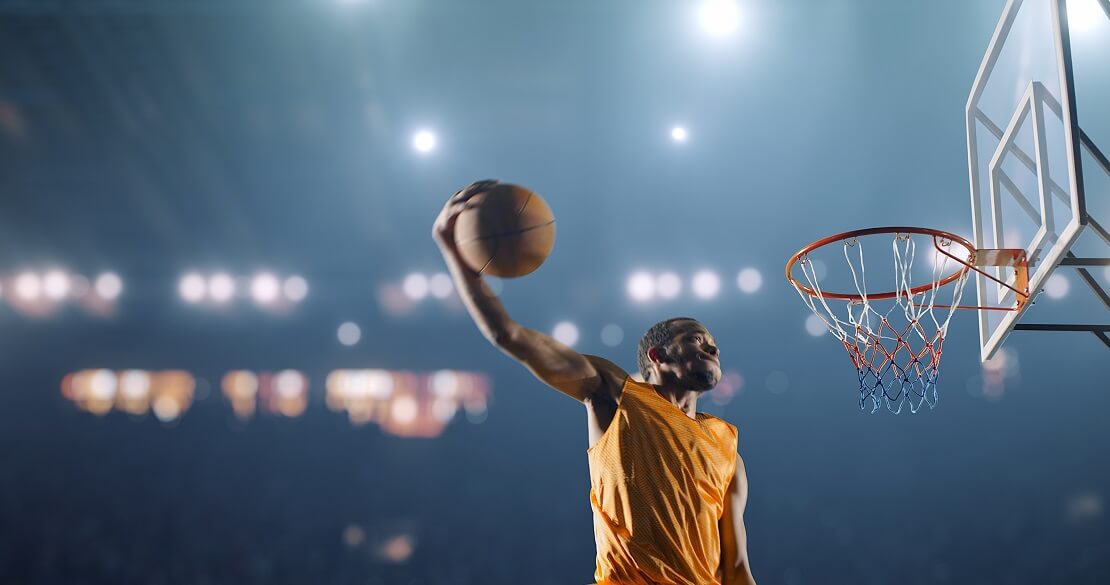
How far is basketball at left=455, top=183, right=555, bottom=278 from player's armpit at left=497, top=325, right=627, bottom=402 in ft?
0.76

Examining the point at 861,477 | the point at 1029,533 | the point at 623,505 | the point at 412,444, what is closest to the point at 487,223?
the point at 623,505

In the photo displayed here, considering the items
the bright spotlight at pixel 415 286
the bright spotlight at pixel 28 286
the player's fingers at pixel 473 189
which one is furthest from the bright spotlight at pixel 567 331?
the player's fingers at pixel 473 189

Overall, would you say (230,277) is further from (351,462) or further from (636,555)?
(636,555)

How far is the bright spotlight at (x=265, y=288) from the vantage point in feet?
29.0

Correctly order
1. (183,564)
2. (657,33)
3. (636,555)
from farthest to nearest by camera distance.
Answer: (183,564) → (657,33) → (636,555)

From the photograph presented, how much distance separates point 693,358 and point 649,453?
0.41m

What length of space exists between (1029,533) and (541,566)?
5.24 meters

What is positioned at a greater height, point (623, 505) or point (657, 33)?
point (657, 33)

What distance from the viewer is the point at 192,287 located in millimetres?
8898

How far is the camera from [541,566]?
8.65m

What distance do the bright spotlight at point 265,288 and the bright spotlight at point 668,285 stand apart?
4197 millimetres

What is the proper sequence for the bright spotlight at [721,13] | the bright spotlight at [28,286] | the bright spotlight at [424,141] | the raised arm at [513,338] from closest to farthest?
the raised arm at [513,338]
the bright spotlight at [721,13]
the bright spotlight at [424,141]
the bright spotlight at [28,286]

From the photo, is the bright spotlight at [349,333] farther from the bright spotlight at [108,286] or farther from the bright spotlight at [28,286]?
the bright spotlight at [28,286]

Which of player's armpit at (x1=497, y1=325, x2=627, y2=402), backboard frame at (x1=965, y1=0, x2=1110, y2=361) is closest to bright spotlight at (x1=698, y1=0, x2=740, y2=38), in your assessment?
backboard frame at (x1=965, y1=0, x2=1110, y2=361)
